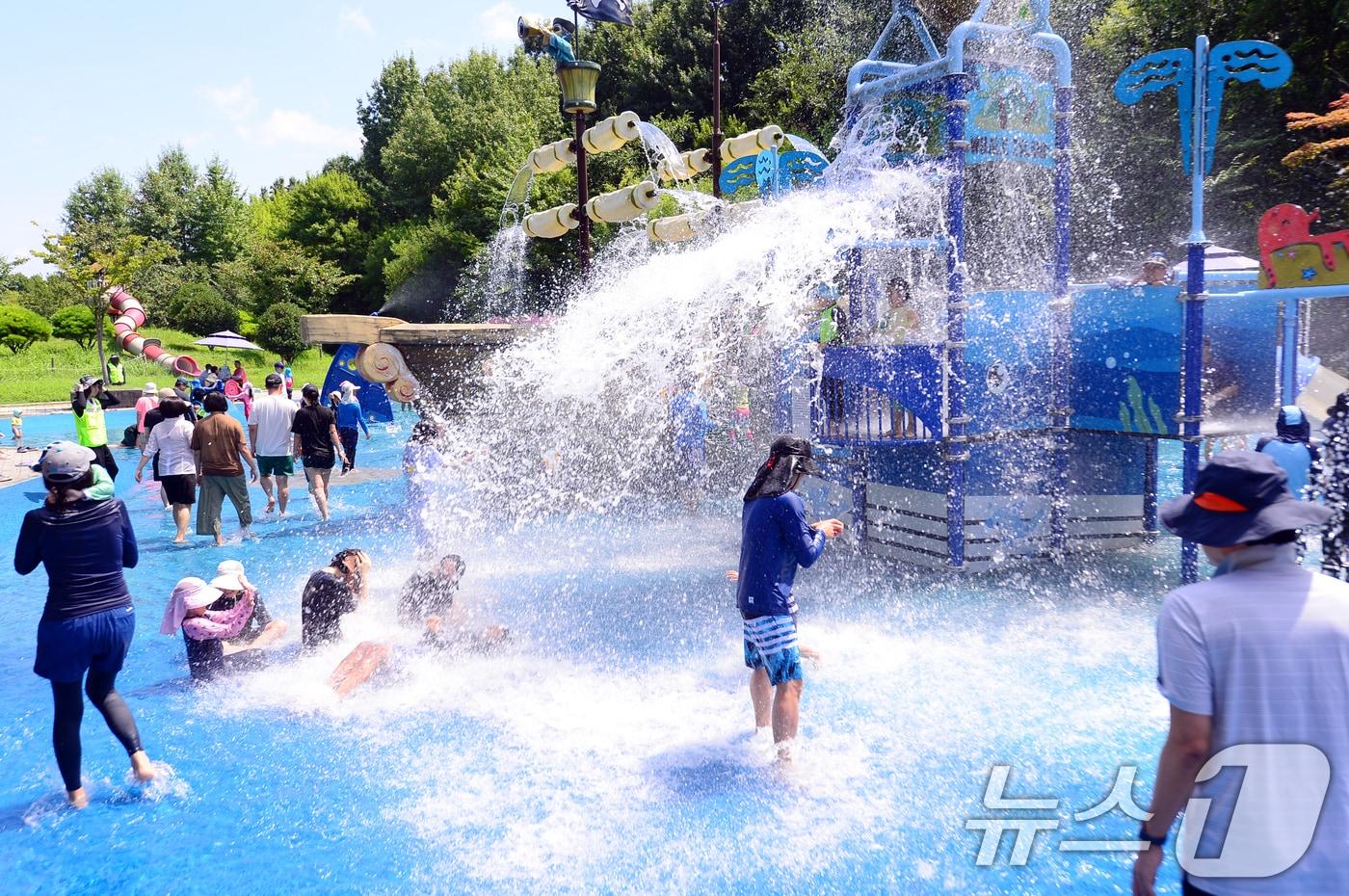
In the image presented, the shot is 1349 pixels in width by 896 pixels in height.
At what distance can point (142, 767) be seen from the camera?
5188 millimetres

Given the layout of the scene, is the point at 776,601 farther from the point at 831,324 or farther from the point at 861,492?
the point at 831,324

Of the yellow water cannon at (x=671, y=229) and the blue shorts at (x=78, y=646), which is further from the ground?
the yellow water cannon at (x=671, y=229)

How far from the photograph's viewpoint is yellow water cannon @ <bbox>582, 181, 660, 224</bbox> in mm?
15414

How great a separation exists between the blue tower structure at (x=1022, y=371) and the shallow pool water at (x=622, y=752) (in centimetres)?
65

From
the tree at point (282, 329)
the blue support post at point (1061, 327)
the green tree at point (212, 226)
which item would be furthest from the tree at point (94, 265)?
the blue support post at point (1061, 327)

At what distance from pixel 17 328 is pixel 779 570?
50.7 metres

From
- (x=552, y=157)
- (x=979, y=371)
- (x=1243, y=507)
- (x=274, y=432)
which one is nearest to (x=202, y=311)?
(x=552, y=157)

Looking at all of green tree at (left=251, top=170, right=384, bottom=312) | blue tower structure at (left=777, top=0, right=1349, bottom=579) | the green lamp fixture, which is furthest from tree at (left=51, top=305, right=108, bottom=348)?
blue tower structure at (left=777, top=0, right=1349, bottom=579)

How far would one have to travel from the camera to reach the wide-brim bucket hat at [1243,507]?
234 cm

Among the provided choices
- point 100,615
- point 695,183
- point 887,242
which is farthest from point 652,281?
point 695,183

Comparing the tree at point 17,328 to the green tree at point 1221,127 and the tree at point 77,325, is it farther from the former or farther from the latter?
the green tree at point 1221,127

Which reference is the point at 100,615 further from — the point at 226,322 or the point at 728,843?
the point at 226,322

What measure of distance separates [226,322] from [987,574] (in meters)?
47.4

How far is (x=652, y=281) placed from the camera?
10.0m
